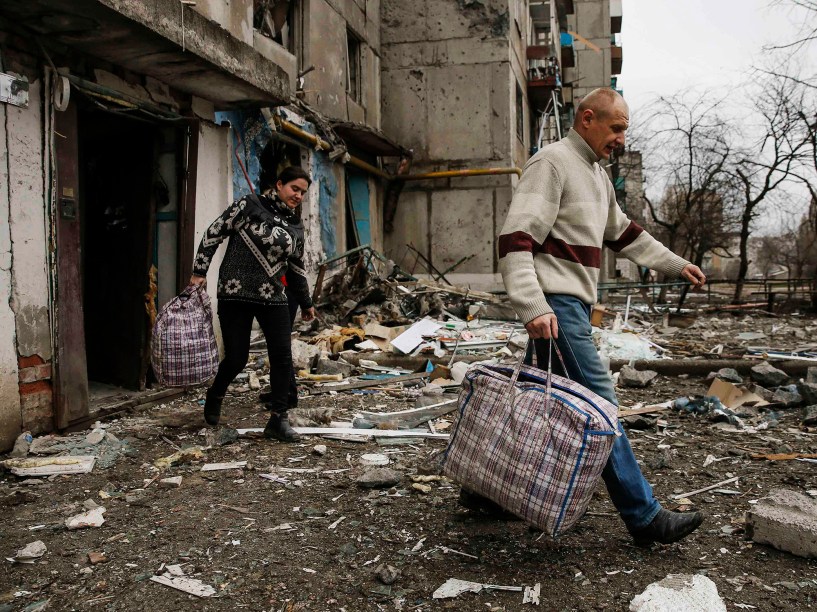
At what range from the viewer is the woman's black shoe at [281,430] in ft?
14.8

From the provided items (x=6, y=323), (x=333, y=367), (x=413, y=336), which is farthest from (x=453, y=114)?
(x=6, y=323)

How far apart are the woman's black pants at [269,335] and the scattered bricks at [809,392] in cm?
424

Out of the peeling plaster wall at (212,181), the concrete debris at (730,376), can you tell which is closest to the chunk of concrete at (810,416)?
the concrete debris at (730,376)

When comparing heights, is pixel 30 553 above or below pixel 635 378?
below

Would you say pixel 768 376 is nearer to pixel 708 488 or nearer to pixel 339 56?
pixel 708 488

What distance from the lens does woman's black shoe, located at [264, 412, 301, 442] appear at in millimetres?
4516

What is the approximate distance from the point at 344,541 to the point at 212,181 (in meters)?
4.88

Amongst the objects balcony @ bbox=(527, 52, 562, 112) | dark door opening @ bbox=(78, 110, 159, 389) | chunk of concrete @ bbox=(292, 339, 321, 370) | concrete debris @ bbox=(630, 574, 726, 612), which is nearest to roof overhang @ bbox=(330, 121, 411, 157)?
chunk of concrete @ bbox=(292, 339, 321, 370)

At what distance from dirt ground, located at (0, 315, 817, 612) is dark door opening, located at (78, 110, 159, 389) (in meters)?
1.84

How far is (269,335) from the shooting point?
4.49 metres

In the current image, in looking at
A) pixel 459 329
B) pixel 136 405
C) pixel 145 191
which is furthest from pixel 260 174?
pixel 136 405

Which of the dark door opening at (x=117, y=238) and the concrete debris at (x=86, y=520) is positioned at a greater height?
the dark door opening at (x=117, y=238)

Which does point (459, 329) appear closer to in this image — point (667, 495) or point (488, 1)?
point (667, 495)

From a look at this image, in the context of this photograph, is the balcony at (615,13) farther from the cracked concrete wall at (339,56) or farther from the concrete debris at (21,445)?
the concrete debris at (21,445)
